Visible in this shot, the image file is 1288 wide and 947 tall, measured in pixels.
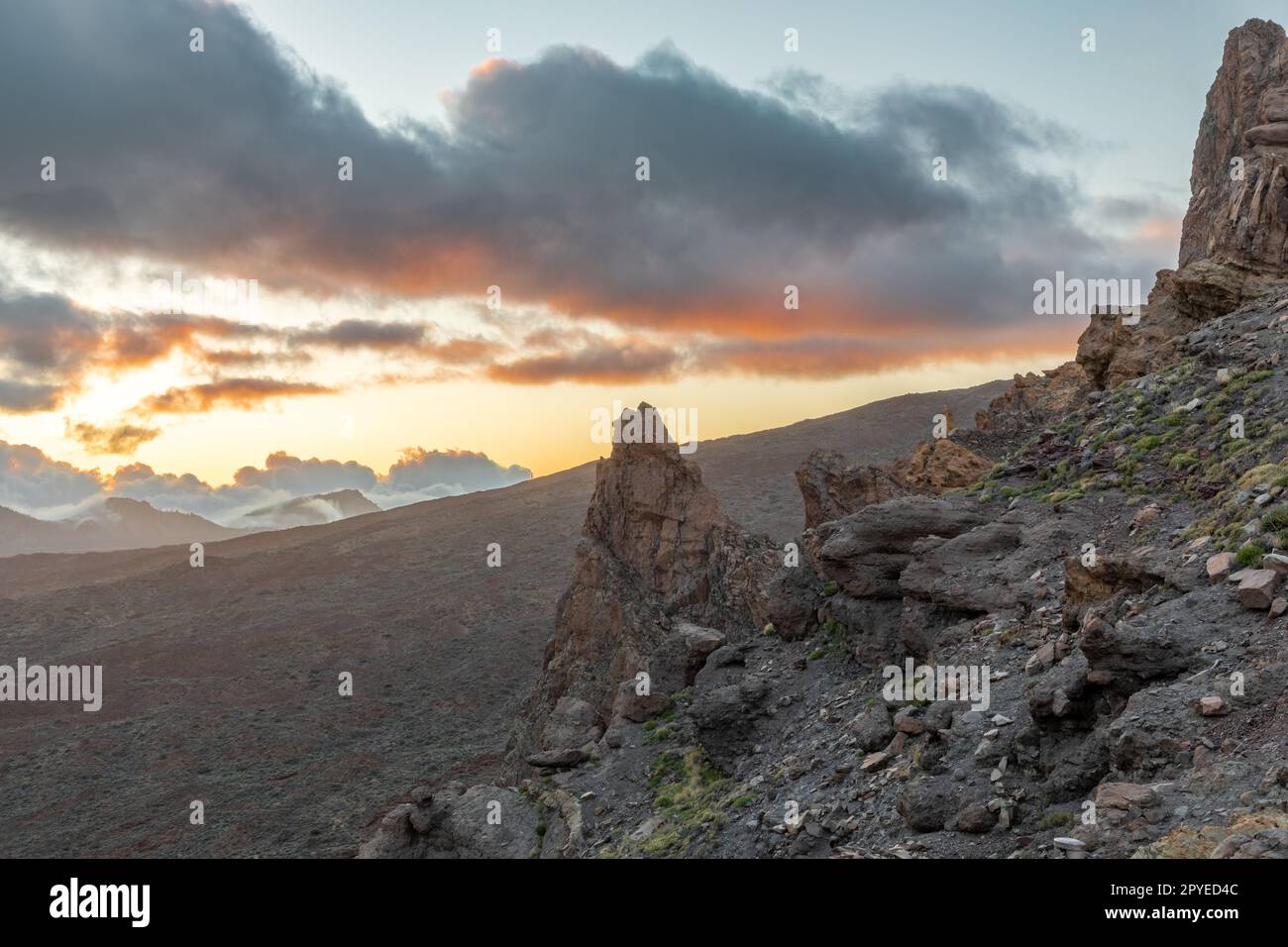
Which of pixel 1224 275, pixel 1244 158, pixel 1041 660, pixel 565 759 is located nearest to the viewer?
pixel 1041 660

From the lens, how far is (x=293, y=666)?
56.1 meters

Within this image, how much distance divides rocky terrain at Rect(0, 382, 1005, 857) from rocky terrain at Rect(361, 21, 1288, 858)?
12657mm

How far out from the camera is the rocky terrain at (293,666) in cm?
3522

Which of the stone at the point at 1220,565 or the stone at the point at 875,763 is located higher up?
the stone at the point at 1220,565

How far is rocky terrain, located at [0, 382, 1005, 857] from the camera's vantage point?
3522 cm

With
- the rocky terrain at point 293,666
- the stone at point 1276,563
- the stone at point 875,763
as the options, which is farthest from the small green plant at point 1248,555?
the rocky terrain at point 293,666

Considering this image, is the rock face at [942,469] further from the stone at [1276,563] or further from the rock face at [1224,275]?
the stone at [1276,563]

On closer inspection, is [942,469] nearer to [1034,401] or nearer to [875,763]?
[1034,401]

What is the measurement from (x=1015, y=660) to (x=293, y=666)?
170ft

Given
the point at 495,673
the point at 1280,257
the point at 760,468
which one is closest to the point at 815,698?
the point at 1280,257

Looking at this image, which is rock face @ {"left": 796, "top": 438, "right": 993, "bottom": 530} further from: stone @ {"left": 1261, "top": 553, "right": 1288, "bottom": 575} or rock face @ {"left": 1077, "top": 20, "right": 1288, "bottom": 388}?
stone @ {"left": 1261, "top": 553, "right": 1288, "bottom": 575}

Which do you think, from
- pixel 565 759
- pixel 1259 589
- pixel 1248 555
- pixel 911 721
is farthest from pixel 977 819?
pixel 565 759

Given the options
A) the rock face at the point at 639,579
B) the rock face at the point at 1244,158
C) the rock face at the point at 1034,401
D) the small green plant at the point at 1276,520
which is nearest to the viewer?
the small green plant at the point at 1276,520

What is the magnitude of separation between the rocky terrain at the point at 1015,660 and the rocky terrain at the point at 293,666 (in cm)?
1266
